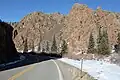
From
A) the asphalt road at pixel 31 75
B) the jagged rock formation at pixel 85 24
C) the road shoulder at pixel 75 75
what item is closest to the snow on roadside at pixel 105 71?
the road shoulder at pixel 75 75

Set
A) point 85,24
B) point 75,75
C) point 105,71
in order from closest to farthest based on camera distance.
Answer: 1. point 105,71
2. point 75,75
3. point 85,24

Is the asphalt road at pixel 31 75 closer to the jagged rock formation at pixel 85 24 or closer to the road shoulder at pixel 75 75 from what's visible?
the road shoulder at pixel 75 75

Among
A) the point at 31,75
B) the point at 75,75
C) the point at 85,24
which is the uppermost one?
the point at 85,24

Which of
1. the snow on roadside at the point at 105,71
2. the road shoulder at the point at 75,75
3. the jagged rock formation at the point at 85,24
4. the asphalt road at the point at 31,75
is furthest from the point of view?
the jagged rock formation at the point at 85,24

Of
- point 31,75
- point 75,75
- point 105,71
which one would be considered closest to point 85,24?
point 31,75

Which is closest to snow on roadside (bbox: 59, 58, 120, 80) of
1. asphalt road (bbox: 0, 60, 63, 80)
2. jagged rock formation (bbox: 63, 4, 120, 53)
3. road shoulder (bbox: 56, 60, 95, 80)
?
road shoulder (bbox: 56, 60, 95, 80)

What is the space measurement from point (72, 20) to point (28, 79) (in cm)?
14611

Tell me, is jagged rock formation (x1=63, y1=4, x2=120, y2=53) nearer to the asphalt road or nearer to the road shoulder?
the asphalt road

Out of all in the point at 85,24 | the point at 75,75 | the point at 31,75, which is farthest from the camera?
the point at 85,24

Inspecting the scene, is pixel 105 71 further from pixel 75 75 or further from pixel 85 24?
pixel 85 24

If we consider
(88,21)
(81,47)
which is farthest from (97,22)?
(81,47)

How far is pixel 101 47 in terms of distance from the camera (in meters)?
106

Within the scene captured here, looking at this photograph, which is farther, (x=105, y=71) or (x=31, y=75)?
(x=31, y=75)

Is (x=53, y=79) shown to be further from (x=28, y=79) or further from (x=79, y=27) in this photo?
(x=79, y=27)
